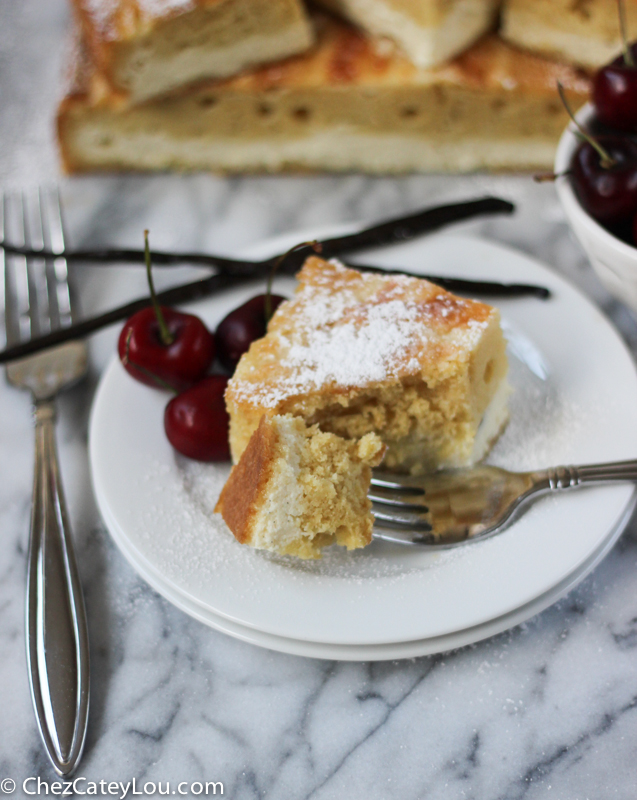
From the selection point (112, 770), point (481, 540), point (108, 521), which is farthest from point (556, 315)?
point (112, 770)

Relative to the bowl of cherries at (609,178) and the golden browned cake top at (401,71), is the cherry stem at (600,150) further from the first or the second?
the golden browned cake top at (401,71)

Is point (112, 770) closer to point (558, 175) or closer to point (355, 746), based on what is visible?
point (355, 746)

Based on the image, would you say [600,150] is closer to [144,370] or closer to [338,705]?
[144,370]

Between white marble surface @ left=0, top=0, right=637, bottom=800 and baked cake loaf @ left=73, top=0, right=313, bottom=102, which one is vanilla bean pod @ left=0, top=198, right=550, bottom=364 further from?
baked cake loaf @ left=73, top=0, right=313, bottom=102

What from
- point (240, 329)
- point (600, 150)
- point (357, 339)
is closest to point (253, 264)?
point (240, 329)

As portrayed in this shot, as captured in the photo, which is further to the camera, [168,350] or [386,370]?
[168,350]

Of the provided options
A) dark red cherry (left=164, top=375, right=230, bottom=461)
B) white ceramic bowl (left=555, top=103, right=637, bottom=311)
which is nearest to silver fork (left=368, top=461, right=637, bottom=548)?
dark red cherry (left=164, top=375, right=230, bottom=461)
